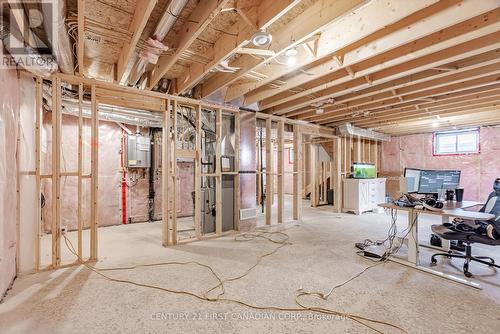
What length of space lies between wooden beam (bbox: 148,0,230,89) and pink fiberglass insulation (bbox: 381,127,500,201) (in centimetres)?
762

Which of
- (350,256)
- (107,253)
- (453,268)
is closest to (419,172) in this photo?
(453,268)

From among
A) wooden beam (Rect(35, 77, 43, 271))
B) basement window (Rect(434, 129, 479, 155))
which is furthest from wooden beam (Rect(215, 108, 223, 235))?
basement window (Rect(434, 129, 479, 155))

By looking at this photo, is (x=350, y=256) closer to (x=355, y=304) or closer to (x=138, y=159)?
(x=355, y=304)

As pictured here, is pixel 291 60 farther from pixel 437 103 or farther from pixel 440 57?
pixel 437 103

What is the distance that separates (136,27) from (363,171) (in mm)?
6383

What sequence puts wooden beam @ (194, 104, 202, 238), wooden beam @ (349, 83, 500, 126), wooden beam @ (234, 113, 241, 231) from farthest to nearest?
1. wooden beam @ (234, 113, 241, 231)
2. wooden beam @ (194, 104, 202, 238)
3. wooden beam @ (349, 83, 500, 126)

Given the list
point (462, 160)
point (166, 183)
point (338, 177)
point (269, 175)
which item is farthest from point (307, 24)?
point (462, 160)

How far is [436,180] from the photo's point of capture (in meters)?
5.19

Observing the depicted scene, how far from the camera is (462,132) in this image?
21.4 feet

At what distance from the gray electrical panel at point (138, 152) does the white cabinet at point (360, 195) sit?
4.94 meters

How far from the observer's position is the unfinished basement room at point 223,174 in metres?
1.86

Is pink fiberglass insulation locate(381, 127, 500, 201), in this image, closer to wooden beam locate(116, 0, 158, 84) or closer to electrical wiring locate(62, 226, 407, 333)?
electrical wiring locate(62, 226, 407, 333)

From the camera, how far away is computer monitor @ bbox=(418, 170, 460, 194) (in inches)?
193

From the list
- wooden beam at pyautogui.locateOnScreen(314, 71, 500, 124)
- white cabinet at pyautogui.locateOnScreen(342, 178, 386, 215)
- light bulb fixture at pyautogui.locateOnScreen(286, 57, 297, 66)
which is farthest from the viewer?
white cabinet at pyautogui.locateOnScreen(342, 178, 386, 215)
